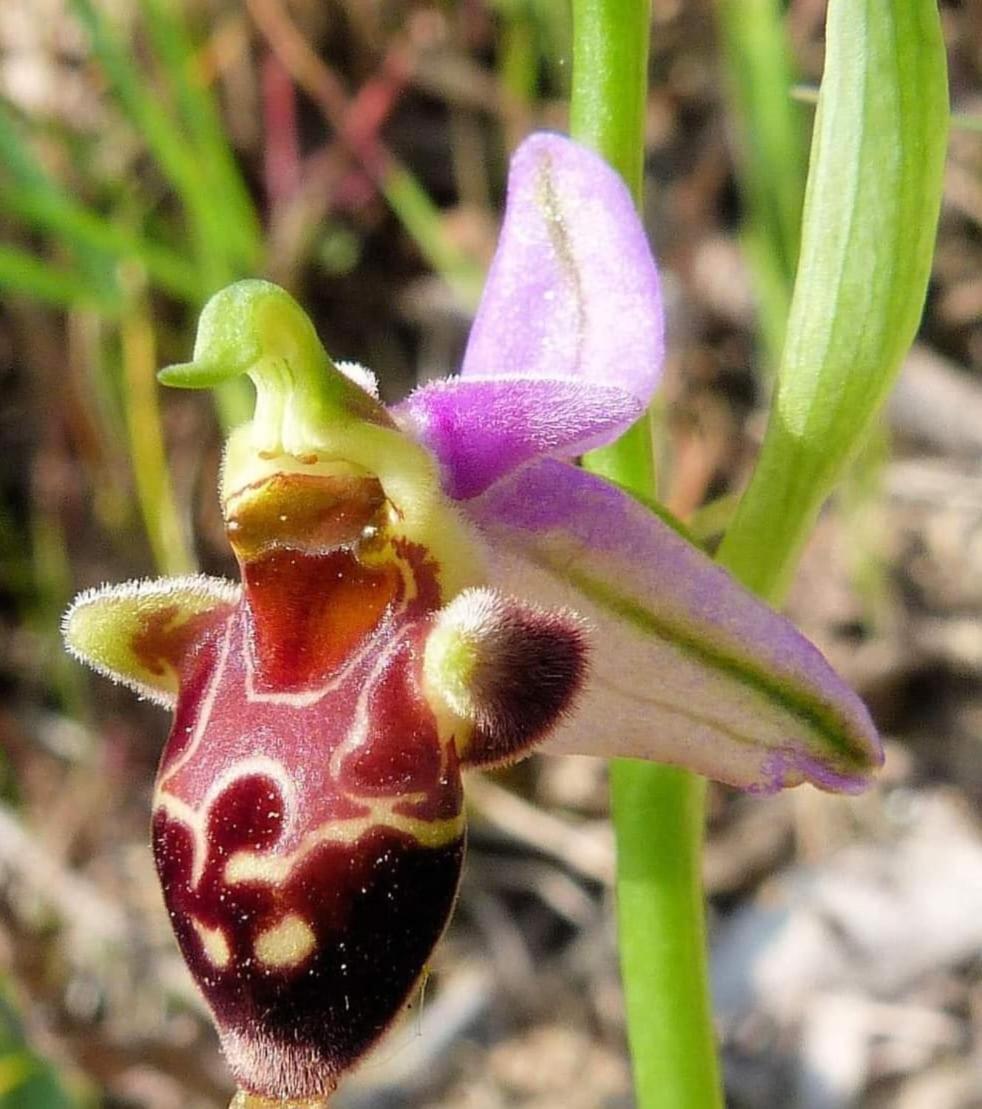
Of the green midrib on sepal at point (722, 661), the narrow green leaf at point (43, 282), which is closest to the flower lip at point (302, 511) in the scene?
the green midrib on sepal at point (722, 661)

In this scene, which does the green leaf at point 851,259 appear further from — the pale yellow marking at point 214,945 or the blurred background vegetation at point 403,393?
the blurred background vegetation at point 403,393

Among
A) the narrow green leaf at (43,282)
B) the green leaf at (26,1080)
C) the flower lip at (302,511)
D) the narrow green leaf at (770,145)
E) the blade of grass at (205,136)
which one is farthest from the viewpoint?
the blade of grass at (205,136)

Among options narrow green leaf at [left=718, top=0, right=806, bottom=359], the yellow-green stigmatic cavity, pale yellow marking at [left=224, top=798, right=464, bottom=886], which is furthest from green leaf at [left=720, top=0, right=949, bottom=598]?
narrow green leaf at [left=718, top=0, right=806, bottom=359]

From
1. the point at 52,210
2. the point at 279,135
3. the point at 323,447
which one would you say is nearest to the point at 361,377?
the point at 323,447

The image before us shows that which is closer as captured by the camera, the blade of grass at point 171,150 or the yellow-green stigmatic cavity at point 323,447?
the yellow-green stigmatic cavity at point 323,447

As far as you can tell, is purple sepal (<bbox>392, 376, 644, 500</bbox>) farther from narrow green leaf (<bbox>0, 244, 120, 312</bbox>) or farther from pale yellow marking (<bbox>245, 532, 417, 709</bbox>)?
narrow green leaf (<bbox>0, 244, 120, 312</bbox>)
